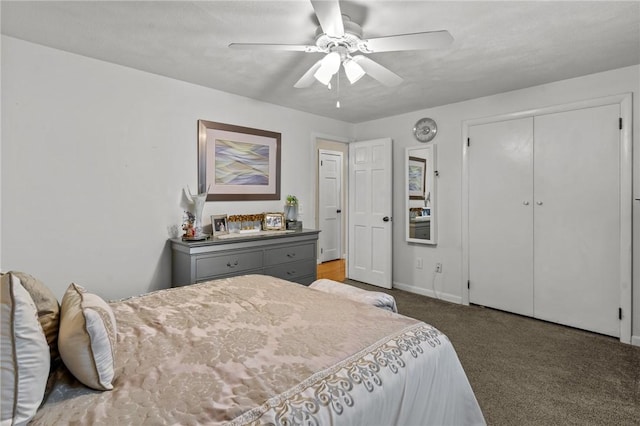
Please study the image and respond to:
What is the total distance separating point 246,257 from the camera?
3.25m

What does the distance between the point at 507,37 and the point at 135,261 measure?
3387mm

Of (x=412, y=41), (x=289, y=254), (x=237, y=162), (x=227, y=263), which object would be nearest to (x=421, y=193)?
(x=289, y=254)

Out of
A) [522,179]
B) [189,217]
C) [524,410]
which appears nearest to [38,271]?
[189,217]

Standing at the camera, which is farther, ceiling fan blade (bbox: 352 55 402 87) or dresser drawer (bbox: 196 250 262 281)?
dresser drawer (bbox: 196 250 262 281)

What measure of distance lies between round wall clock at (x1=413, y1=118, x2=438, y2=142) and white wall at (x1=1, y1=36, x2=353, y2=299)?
7.66 ft

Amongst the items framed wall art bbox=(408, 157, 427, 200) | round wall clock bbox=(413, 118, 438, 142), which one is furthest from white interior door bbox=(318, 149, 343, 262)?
round wall clock bbox=(413, 118, 438, 142)

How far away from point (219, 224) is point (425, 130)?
2.70 meters

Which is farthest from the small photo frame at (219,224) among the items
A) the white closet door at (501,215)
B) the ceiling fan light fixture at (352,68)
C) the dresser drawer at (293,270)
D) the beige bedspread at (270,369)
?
the white closet door at (501,215)

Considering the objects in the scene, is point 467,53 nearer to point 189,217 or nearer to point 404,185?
point 404,185

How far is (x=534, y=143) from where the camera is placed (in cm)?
334

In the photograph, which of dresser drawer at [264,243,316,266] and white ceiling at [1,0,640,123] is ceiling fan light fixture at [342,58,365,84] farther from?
dresser drawer at [264,243,316,266]

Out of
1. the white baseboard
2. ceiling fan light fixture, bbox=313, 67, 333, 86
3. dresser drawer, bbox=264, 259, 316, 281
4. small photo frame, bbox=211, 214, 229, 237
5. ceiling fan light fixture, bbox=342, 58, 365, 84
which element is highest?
ceiling fan light fixture, bbox=342, 58, 365, 84

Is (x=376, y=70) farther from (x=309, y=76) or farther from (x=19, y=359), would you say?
(x=19, y=359)

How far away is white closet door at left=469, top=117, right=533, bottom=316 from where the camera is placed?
342 cm
